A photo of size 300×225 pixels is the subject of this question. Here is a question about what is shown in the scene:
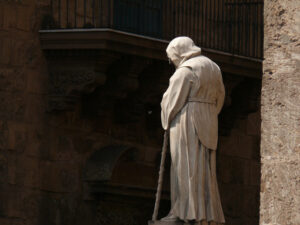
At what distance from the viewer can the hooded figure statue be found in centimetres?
1198

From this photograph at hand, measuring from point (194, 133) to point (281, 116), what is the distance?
273 centimetres

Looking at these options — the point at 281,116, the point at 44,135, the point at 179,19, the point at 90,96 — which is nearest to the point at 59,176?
the point at 44,135

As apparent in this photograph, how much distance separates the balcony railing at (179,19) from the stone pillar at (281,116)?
710 centimetres

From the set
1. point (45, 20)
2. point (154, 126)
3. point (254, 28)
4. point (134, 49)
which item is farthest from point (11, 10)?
point (254, 28)

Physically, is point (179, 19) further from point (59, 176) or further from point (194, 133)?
point (194, 133)

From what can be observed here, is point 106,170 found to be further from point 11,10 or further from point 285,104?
point 285,104

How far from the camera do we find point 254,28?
18.9m

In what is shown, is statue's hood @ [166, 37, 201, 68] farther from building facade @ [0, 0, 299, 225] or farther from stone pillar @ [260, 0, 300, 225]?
building facade @ [0, 0, 299, 225]

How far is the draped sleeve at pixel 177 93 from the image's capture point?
39.7 ft

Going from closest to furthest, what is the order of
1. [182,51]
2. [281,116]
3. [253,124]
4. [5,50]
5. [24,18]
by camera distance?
[281,116] → [182,51] → [5,50] → [24,18] → [253,124]

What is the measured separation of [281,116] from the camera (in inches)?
370

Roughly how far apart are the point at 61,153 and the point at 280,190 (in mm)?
7644

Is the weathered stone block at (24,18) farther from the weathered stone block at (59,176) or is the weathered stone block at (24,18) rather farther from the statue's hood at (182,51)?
the statue's hood at (182,51)

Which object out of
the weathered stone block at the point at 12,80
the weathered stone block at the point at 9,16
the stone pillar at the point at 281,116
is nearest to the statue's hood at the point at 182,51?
the stone pillar at the point at 281,116
